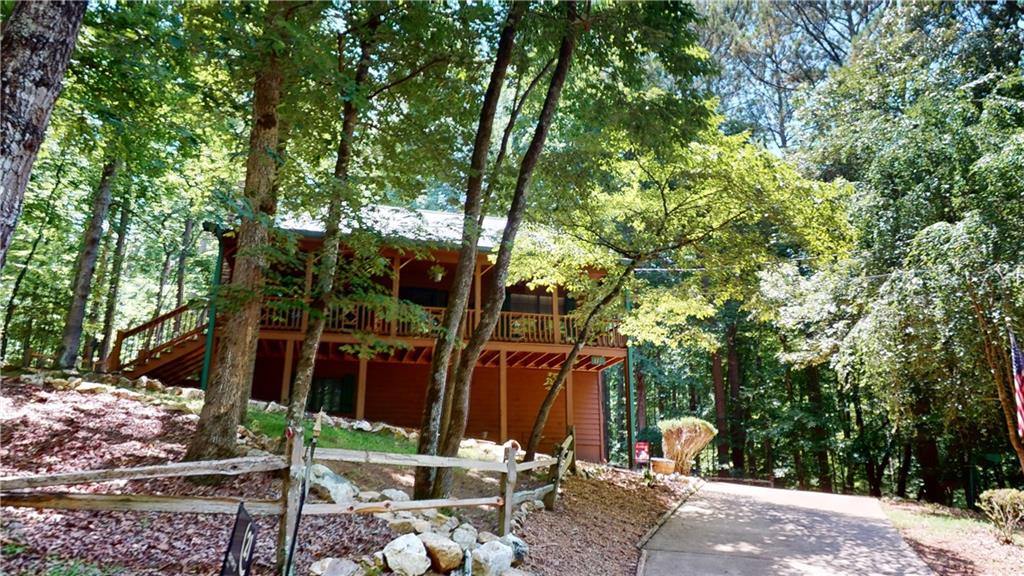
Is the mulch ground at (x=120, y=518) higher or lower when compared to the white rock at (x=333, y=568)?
higher

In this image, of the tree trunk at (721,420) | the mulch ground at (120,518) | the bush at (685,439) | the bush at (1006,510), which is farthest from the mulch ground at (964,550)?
the tree trunk at (721,420)

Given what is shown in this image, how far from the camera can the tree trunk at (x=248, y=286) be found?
6.01 m

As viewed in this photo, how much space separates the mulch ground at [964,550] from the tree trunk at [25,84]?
969cm

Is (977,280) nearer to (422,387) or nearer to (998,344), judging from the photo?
(998,344)

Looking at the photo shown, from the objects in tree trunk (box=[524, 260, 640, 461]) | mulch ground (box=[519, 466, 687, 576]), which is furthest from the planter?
tree trunk (box=[524, 260, 640, 461])

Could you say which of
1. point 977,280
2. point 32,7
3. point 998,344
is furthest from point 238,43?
point 998,344

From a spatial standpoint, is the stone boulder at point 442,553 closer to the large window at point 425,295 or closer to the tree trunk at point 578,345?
the tree trunk at point 578,345

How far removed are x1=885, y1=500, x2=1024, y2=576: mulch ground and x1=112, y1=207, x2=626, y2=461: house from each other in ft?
22.6

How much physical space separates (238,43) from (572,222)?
6.36m

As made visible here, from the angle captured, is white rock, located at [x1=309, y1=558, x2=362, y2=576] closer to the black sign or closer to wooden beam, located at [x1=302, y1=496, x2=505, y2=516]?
wooden beam, located at [x1=302, y1=496, x2=505, y2=516]

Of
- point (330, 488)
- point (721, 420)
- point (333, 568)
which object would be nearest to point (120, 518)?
point (330, 488)

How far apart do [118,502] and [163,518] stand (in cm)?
185

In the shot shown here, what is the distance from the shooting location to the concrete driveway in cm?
670

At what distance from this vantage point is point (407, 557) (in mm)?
4387
